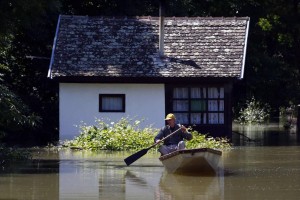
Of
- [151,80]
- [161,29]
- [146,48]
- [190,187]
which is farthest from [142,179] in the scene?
[146,48]

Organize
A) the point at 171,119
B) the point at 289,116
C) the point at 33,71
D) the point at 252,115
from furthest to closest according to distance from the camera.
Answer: the point at 289,116 → the point at 252,115 → the point at 33,71 → the point at 171,119

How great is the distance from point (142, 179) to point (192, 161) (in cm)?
150

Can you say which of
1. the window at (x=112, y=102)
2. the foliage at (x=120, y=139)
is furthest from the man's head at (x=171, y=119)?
the window at (x=112, y=102)

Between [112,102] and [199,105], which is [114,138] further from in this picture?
[199,105]

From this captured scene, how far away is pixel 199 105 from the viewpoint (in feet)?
106

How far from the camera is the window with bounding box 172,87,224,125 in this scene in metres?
32.3

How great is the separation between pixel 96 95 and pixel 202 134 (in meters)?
4.40

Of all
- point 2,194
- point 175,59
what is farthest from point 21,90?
point 2,194

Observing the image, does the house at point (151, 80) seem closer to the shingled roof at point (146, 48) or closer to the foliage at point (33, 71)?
the shingled roof at point (146, 48)

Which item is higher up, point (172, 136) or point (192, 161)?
point (172, 136)

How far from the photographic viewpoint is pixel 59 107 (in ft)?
107

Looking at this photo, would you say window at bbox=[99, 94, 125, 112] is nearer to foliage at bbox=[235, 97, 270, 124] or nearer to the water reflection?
the water reflection

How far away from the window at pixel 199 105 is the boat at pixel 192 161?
35.1ft

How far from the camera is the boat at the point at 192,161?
20.5 metres
